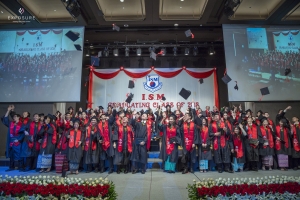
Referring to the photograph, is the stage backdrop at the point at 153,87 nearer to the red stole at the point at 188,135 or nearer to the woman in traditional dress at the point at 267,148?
the woman in traditional dress at the point at 267,148

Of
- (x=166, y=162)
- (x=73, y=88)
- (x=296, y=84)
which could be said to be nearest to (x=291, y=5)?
(x=296, y=84)

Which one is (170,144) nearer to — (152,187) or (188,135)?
(188,135)

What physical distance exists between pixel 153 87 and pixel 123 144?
196 inches

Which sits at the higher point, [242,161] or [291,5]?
[291,5]

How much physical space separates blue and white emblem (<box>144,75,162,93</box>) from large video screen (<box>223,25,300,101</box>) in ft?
11.4

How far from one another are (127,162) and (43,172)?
2.25 m

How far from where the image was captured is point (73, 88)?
301 inches

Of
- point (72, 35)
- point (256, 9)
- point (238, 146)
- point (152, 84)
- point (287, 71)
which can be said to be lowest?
point (238, 146)

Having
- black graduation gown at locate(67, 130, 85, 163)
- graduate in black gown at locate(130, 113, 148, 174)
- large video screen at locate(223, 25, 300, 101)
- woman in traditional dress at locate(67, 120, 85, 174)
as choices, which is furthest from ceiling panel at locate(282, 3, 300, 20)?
black graduation gown at locate(67, 130, 85, 163)

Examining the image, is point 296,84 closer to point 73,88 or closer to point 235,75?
point 235,75

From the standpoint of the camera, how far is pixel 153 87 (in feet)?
33.3

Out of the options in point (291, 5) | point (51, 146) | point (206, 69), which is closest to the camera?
point (51, 146)

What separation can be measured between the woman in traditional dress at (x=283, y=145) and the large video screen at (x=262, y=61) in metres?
1.61

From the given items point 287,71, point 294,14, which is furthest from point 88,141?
point 294,14
